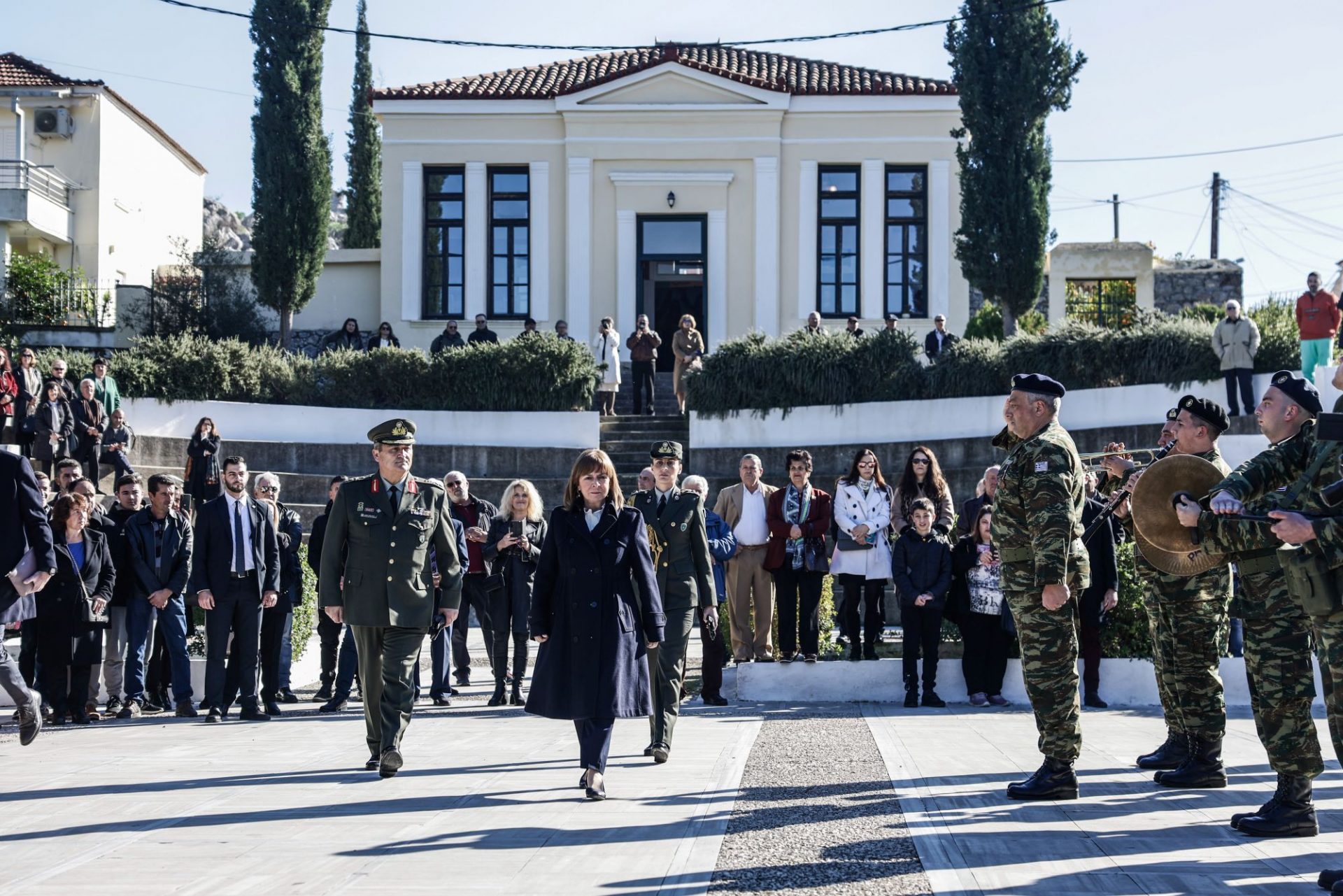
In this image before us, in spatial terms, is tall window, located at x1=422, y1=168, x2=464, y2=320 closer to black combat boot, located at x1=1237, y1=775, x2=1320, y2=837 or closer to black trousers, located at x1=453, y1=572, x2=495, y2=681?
black trousers, located at x1=453, y1=572, x2=495, y2=681

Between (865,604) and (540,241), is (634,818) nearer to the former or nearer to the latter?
(865,604)

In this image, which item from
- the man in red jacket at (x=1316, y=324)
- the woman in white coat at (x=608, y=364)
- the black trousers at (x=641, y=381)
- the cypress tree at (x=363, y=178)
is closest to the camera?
the man in red jacket at (x=1316, y=324)

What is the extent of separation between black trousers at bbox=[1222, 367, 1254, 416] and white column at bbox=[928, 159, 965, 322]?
1056cm

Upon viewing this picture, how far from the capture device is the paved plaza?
5652mm

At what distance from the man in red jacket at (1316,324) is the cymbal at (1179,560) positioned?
13766mm

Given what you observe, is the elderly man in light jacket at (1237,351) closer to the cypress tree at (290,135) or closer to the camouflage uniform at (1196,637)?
the camouflage uniform at (1196,637)

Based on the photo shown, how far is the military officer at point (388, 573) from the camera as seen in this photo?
8.45 m

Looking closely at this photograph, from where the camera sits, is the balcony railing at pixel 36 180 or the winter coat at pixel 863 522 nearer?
the winter coat at pixel 863 522

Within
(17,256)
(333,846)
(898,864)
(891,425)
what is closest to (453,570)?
(333,846)

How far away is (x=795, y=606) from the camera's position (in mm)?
12945

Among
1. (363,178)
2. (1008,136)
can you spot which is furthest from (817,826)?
(363,178)

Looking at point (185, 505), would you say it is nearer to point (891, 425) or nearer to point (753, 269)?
point (891, 425)

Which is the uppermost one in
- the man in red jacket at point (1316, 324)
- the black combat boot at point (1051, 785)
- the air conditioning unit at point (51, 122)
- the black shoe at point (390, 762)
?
the air conditioning unit at point (51, 122)

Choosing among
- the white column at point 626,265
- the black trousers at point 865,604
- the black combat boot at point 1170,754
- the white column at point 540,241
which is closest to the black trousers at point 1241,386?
the black trousers at point 865,604
